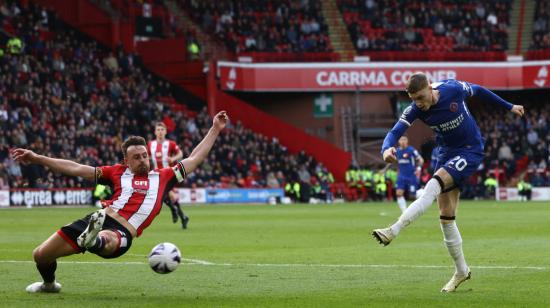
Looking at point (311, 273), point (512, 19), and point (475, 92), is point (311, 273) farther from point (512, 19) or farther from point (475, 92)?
point (512, 19)

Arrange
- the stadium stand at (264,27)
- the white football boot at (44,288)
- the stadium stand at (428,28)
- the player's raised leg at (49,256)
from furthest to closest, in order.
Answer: the stadium stand at (428,28), the stadium stand at (264,27), the white football boot at (44,288), the player's raised leg at (49,256)

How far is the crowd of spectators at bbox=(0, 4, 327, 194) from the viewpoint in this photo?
4097 cm

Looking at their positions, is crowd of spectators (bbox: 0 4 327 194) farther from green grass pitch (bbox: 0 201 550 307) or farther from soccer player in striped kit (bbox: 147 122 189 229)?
soccer player in striped kit (bbox: 147 122 189 229)

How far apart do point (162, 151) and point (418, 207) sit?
42.9 feet

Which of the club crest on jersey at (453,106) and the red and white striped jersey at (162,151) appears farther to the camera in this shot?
the red and white striped jersey at (162,151)

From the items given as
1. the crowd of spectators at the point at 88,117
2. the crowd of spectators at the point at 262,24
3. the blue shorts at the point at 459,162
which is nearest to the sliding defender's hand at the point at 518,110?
the blue shorts at the point at 459,162

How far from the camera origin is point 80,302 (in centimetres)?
1033

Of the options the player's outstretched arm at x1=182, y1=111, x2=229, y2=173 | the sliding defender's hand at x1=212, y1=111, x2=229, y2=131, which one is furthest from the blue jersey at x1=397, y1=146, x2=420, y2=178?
the sliding defender's hand at x1=212, y1=111, x2=229, y2=131

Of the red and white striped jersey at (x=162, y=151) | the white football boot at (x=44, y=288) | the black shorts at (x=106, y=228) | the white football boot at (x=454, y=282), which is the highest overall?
the black shorts at (x=106, y=228)

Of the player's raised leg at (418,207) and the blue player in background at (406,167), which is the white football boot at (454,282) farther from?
the blue player in background at (406,167)

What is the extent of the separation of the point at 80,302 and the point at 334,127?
47.7m

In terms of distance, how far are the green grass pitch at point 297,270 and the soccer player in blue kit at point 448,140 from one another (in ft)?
2.20

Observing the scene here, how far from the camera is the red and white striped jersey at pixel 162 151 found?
2312cm

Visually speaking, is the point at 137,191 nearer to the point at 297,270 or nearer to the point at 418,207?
the point at 418,207
